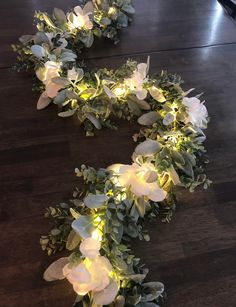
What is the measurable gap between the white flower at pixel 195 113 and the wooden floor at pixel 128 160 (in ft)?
0.26

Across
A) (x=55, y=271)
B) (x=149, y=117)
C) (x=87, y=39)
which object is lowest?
(x=55, y=271)

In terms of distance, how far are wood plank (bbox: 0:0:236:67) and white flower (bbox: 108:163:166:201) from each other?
59 cm

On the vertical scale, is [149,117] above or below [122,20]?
below

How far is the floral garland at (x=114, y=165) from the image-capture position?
751 mm

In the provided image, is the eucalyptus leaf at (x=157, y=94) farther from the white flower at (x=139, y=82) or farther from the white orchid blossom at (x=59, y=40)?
the white orchid blossom at (x=59, y=40)

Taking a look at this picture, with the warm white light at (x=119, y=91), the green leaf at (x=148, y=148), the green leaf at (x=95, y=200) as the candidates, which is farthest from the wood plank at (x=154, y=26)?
the green leaf at (x=95, y=200)

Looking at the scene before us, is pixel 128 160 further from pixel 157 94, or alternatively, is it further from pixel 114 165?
pixel 157 94

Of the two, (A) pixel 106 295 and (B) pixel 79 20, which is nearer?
(A) pixel 106 295

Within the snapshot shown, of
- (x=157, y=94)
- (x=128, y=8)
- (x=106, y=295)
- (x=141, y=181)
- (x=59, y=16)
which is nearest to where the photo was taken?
(x=106, y=295)

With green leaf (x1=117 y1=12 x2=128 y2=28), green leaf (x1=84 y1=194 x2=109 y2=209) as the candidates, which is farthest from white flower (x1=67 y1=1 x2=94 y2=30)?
green leaf (x1=84 y1=194 x2=109 y2=209)

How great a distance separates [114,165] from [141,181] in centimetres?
9

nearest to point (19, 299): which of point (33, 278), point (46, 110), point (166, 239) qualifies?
point (33, 278)

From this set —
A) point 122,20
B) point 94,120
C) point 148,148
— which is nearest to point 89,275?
point 148,148

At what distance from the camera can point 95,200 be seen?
31.3 inches
